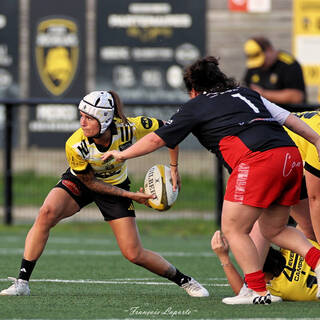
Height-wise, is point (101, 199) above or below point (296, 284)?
above

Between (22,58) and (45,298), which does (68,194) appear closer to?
(45,298)

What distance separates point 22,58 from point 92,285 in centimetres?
1108

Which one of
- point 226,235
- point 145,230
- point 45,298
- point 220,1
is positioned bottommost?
point 145,230

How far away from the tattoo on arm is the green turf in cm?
597

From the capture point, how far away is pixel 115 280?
8.41 meters

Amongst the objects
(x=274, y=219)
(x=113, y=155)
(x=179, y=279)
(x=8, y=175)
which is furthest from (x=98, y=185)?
(x=8, y=175)

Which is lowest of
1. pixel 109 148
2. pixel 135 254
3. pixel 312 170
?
pixel 135 254

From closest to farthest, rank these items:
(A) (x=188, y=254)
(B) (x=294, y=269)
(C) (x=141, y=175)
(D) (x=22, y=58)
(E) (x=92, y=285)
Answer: (B) (x=294, y=269)
(E) (x=92, y=285)
(A) (x=188, y=254)
(C) (x=141, y=175)
(D) (x=22, y=58)

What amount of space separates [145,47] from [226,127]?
39.2 feet

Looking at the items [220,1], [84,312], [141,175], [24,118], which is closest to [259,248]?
[84,312]

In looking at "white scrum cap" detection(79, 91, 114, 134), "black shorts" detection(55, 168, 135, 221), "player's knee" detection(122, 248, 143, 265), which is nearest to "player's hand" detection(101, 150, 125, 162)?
"white scrum cap" detection(79, 91, 114, 134)

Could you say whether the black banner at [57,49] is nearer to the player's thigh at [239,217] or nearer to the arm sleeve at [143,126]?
the arm sleeve at [143,126]

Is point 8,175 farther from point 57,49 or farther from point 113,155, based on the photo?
point 113,155

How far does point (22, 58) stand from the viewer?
18500 mm
